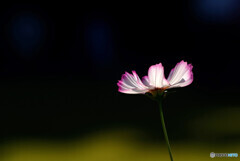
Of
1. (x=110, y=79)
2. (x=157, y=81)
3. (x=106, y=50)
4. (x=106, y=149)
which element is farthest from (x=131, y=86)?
(x=106, y=50)

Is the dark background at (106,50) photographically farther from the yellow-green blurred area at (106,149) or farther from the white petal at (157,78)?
the white petal at (157,78)

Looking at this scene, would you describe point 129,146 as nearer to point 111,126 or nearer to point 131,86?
point 111,126

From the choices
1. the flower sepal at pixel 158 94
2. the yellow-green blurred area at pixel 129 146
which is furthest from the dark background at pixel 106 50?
the flower sepal at pixel 158 94

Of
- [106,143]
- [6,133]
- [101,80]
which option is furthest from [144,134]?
[101,80]

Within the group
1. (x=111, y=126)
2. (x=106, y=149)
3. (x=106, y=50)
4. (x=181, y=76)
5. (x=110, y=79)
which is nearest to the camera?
(x=181, y=76)

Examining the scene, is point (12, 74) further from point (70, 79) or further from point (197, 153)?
point (197, 153)

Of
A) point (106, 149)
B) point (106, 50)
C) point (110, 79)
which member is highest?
point (106, 50)
